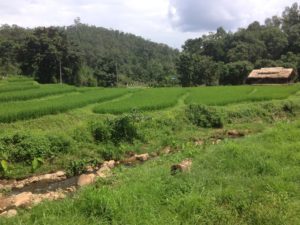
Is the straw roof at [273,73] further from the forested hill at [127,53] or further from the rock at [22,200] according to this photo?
the rock at [22,200]

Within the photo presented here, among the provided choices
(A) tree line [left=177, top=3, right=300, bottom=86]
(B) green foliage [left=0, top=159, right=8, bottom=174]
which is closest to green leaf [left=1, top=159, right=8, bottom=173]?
(B) green foliage [left=0, top=159, right=8, bottom=174]

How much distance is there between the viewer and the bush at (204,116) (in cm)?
2097

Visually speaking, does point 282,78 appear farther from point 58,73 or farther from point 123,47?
point 123,47

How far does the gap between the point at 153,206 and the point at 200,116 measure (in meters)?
13.3

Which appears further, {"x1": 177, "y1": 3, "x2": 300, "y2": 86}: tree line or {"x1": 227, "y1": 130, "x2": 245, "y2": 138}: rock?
{"x1": 177, "y1": 3, "x2": 300, "y2": 86}: tree line

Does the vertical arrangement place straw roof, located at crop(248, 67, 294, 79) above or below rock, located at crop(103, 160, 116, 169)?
above

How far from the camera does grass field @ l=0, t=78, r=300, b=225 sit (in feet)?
25.1

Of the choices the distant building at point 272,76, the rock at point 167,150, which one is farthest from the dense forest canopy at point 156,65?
the rock at point 167,150

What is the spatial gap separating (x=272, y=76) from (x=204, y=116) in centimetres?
3018

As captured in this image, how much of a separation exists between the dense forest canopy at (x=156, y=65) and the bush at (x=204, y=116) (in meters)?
30.8

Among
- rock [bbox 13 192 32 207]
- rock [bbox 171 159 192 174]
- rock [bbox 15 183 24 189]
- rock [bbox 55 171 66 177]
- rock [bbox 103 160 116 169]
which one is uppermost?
rock [bbox 171 159 192 174]

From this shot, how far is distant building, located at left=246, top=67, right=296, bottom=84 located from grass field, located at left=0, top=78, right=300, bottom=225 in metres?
21.9

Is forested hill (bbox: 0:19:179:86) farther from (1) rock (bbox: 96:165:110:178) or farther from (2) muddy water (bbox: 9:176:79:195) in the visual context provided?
(2) muddy water (bbox: 9:176:79:195)

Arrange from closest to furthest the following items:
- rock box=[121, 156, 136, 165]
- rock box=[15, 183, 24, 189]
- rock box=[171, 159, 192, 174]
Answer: rock box=[171, 159, 192, 174] → rock box=[15, 183, 24, 189] → rock box=[121, 156, 136, 165]
